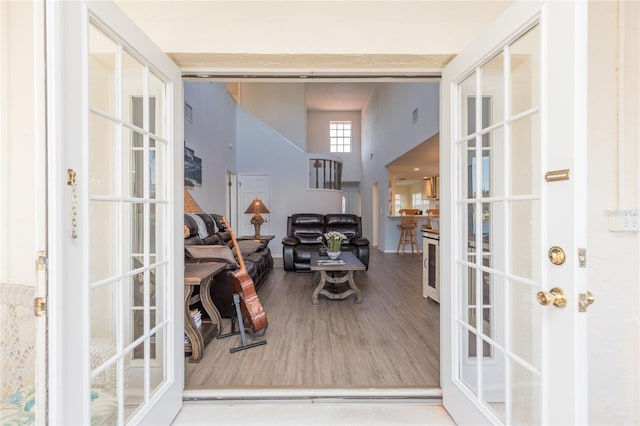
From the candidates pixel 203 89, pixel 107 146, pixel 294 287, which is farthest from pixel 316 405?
pixel 203 89

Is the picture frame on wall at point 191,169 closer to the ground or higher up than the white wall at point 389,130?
closer to the ground

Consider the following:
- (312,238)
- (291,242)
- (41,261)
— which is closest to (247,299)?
(41,261)

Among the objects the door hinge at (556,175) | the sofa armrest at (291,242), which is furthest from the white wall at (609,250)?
the sofa armrest at (291,242)

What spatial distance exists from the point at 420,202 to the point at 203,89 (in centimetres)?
1107

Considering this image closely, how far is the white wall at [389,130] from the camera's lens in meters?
5.30

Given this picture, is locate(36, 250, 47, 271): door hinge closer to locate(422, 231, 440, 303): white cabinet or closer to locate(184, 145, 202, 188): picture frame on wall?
locate(422, 231, 440, 303): white cabinet

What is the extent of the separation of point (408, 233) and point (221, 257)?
21.5 feet

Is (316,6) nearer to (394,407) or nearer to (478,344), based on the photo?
(478,344)

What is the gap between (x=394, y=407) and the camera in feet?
5.84

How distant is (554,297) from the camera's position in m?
0.94

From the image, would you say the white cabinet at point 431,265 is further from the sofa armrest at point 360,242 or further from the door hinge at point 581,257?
the door hinge at point 581,257

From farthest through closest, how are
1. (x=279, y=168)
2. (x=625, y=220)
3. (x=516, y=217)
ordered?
(x=279, y=168)
(x=625, y=220)
(x=516, y=217)

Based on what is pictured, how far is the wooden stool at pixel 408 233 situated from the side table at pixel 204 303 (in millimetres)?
6212

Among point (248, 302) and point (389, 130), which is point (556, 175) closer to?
point (248, 302)
